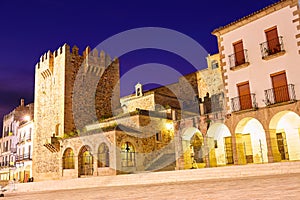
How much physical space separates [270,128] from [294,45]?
4.55 metres

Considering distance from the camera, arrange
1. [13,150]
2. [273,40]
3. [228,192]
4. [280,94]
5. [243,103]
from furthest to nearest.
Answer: [13,150]
[243,103]
[273,40]
[280,94]
[228,192]

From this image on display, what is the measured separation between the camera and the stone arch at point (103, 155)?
22.4 metres

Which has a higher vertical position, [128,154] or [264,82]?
[264,82]

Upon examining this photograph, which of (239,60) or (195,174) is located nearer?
(195,174)

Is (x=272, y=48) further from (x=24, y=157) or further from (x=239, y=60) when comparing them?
(x=24, y=157)

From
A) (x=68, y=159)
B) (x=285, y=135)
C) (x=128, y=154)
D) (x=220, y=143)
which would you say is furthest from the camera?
(x=68, y=159)

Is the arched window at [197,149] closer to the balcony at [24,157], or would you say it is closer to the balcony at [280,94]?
the balcony at [280,94]

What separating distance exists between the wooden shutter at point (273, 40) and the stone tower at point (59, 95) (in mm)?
18280

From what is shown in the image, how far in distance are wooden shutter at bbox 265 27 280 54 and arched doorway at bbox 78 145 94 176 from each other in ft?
51.0

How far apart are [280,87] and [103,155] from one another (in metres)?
13.9

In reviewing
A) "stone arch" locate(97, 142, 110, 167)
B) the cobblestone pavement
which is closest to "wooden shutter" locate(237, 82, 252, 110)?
the cobblestone pavement

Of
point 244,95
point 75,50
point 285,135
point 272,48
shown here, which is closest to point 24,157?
point 75,50

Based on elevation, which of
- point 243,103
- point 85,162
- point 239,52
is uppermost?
point 239,52

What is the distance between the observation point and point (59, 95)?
2870 cm
